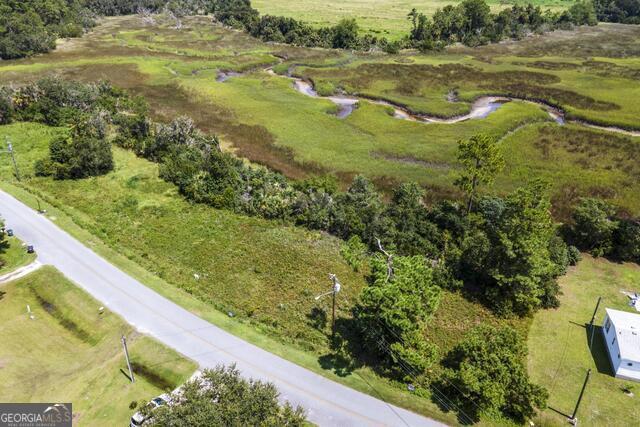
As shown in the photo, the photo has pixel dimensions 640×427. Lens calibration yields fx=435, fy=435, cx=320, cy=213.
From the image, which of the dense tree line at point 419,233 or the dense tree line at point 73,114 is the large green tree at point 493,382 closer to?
the dense tree line at point 419,233

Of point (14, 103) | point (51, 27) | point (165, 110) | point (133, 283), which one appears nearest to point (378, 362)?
point (133, 283)

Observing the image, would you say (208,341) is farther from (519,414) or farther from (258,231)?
(519,414)

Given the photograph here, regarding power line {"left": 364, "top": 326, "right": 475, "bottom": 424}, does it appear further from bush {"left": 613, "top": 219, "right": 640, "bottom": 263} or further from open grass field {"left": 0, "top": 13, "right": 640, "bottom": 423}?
bush {"left": 613, "top": 219, "right": 640, "bottom": 263}

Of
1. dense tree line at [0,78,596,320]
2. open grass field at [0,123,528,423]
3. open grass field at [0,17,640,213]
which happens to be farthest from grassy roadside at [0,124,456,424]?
open grass field at [0,17,640,213]

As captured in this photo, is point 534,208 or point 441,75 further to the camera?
point 441,75

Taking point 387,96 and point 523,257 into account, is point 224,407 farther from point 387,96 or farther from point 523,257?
point 387,96

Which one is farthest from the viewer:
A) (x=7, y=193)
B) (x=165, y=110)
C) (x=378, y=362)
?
(x=165, y=110)
